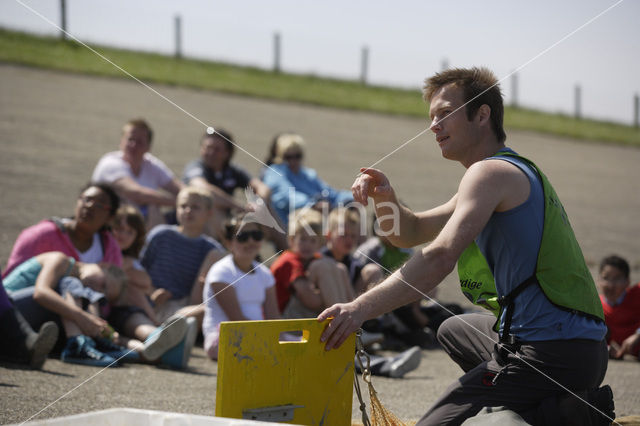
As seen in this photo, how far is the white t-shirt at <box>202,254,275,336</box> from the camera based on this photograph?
579cm

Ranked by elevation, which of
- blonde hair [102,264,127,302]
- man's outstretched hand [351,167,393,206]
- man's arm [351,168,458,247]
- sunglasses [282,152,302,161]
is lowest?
blonde hair [102,264,127,302]

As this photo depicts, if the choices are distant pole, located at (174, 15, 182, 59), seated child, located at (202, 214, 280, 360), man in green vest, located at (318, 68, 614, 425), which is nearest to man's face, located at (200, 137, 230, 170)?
seated child, located at (202, 214, 280, 360)

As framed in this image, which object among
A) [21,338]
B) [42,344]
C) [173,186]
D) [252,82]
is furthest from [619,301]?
[252,82]

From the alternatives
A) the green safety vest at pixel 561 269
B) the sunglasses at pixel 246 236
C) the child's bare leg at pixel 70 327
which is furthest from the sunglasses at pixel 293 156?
the green safety vest at pixel 561 269

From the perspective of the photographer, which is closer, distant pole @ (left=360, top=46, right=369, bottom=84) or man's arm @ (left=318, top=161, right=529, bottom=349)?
man's arm @ (left=318, top=161, right=529, bottom=349)

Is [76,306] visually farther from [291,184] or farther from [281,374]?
[291,184]

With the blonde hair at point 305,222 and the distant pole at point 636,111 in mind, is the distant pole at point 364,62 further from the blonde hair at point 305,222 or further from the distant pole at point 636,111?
the blonde hair at point 305,222

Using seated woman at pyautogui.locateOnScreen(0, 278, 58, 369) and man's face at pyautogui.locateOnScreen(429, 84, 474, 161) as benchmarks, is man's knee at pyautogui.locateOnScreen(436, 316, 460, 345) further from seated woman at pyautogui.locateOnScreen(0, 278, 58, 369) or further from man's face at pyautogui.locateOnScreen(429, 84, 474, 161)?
seated woman at pyautogui.locateOnScreen(0, 278, 58, 369)

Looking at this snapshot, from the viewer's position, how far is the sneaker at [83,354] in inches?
198

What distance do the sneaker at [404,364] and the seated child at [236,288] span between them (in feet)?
3.29

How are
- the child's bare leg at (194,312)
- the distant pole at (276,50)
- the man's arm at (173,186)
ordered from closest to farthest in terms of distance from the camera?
1. the child's bare leg at (194,312)
2. the man's arm at (173,186)
3. the distant pole at (276,50)

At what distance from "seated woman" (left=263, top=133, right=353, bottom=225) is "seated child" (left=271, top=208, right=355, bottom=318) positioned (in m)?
1.46

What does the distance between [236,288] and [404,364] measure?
1.32 m

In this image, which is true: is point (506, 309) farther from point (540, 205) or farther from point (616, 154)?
point (616, 154)
